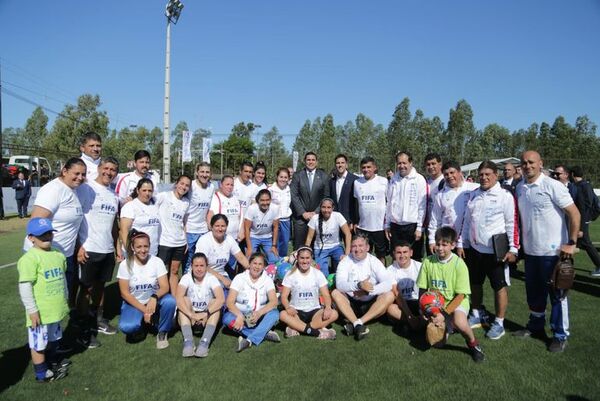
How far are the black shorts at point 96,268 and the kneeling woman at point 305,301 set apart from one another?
2.17 metres

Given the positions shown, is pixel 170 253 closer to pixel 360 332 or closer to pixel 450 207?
pixel 360 332

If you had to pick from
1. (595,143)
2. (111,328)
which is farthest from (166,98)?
(595,143)

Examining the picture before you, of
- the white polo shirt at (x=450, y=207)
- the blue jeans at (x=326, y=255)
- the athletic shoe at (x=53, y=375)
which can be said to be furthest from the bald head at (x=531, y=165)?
the athletic shoe at (x=53, y=375)

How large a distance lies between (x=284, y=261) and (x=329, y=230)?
882 millimetres

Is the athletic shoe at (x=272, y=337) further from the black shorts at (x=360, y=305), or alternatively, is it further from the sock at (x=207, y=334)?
the black shorts at (x=360, y=305)

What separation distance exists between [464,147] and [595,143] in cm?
1479

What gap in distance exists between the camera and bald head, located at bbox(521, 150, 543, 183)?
4324 mm

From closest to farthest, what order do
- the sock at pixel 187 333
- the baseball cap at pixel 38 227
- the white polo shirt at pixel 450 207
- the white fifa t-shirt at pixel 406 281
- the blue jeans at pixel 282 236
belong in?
the baseball cap at pixel 38 227
the sock at pixel 187 333
the white polo shirt at pixel 450 207
the white fifa t-shirt at pixel 406 281
the blue jeans at pixel 282 236

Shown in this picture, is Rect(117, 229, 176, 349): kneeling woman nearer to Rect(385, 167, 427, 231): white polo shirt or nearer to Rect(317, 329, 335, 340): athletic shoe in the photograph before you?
Rect(317, 329, 335, 340): athletic shoe

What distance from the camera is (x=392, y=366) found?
3996 mm

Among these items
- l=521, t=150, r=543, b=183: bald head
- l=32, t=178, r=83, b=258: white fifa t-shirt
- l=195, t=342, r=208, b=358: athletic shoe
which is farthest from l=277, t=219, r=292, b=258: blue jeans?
l=521, t=150, r=543, b=183: bald head

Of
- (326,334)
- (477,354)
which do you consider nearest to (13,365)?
(326,334)

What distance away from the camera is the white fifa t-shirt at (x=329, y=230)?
6.08 meters

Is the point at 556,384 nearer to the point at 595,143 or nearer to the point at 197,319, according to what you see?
the point at 197,319
